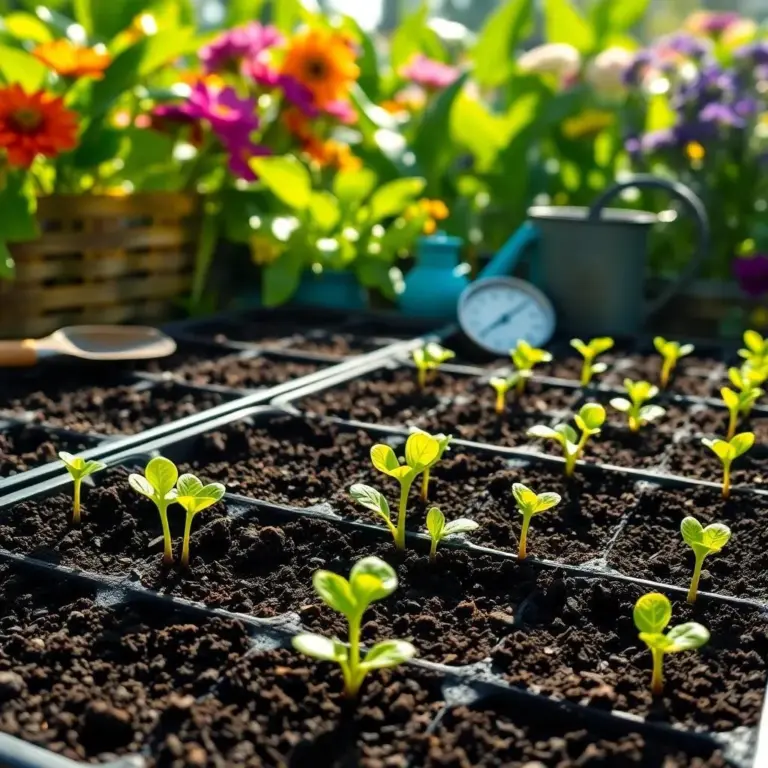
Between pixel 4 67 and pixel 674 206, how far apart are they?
1.77 m

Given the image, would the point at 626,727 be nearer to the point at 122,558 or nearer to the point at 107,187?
the point at 122,558

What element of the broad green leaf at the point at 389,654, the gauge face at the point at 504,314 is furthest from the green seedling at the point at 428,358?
the broad green leaf at the point at 389,654

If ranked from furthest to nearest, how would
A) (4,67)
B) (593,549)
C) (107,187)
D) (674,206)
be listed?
(674,206), (107,187), (4,67), (593,549)

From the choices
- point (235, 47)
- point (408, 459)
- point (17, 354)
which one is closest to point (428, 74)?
point (235, 47)

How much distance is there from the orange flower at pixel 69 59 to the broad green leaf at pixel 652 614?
5.10ft

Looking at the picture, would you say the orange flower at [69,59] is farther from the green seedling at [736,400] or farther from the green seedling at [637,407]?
the green seedling at [736,400]

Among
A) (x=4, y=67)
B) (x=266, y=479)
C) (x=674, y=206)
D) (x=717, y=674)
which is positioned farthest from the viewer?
(x=674, y=206)

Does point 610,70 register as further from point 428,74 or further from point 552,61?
point 428,74

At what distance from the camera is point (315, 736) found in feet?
2.41

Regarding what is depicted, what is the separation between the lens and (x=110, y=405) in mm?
1566

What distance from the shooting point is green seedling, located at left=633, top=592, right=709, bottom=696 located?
2.46 ft

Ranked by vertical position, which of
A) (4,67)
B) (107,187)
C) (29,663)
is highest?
(4,67)

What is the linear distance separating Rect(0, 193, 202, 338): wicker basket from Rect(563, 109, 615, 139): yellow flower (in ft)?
3.59

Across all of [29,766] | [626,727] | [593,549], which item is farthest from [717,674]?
[29,766]
